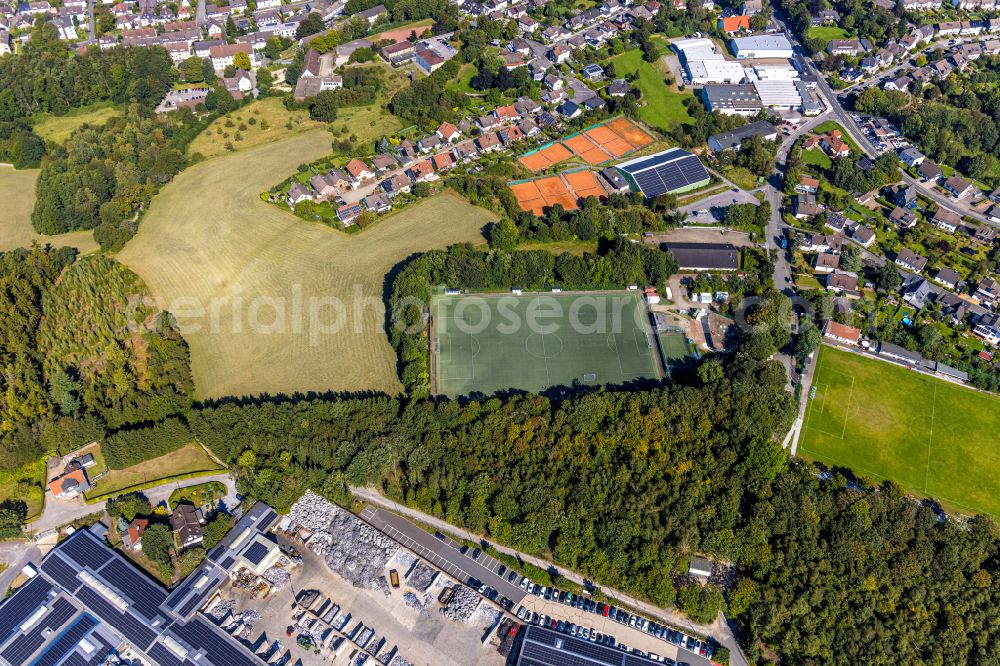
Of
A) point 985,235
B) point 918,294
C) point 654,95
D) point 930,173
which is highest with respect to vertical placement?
point 654,95

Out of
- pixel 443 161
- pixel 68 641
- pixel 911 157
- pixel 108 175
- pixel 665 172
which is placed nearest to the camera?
pixel 68 641

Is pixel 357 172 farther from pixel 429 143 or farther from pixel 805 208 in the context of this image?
pixel 805 208

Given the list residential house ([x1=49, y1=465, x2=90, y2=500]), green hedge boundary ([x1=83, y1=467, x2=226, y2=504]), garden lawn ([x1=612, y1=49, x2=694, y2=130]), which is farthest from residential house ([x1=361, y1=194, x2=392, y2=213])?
garden lawn ([x1=612, y1=49, x2=694, y2=130])

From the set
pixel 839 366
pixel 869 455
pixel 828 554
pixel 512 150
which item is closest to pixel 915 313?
pixel 839 366

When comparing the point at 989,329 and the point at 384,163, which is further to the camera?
the point at 384,163

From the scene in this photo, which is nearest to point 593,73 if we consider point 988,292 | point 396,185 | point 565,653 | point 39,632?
point 396,185

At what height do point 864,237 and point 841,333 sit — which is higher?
point 864,237

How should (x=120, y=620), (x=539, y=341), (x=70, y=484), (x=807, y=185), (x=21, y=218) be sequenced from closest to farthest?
1. (x=120, y=620)
2. (x=70, y=484)
3. (x=539, y=341)
4. (x=21, y=218)
5. (x=807, y=185)
